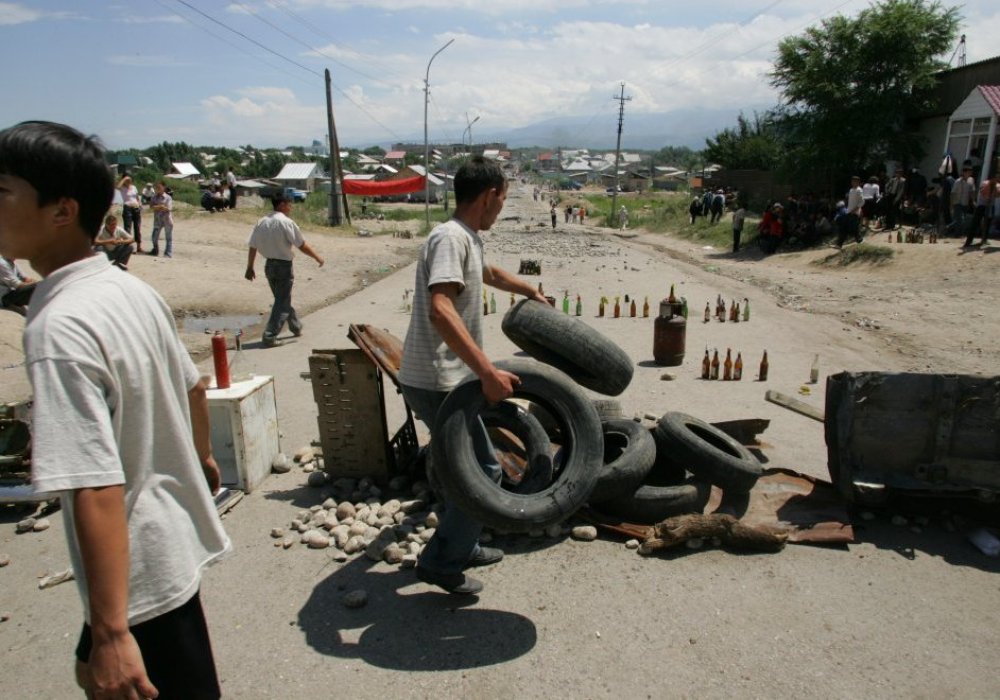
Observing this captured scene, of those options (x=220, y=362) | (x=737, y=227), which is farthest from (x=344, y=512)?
(x=737, y=227)

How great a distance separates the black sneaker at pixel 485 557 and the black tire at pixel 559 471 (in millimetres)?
776

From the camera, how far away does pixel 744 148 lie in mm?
51656

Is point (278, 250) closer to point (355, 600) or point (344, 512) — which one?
point (344, 512)

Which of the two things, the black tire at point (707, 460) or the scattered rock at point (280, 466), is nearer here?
the black tire at point (707, 460)

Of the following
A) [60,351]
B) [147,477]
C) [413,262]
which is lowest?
[413,262]

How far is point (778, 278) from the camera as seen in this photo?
20469mm

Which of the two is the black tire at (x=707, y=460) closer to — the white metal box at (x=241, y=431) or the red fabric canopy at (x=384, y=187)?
the white metal box at (x=241, y=431)

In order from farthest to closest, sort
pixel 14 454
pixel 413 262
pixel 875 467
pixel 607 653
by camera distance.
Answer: pixel 413 262
pixel 14 454
pixel 875 467
pixel 607 653

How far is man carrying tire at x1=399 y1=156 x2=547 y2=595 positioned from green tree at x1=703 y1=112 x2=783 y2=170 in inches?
1866

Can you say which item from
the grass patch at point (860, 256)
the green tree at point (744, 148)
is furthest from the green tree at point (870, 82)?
the green tree at point (744, 148)

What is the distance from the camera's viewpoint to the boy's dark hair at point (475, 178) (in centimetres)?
363

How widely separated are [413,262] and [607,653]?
897 inches

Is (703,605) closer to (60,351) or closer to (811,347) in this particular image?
(60,351)

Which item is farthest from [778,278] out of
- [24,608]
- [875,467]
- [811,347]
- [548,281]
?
[24,608]
